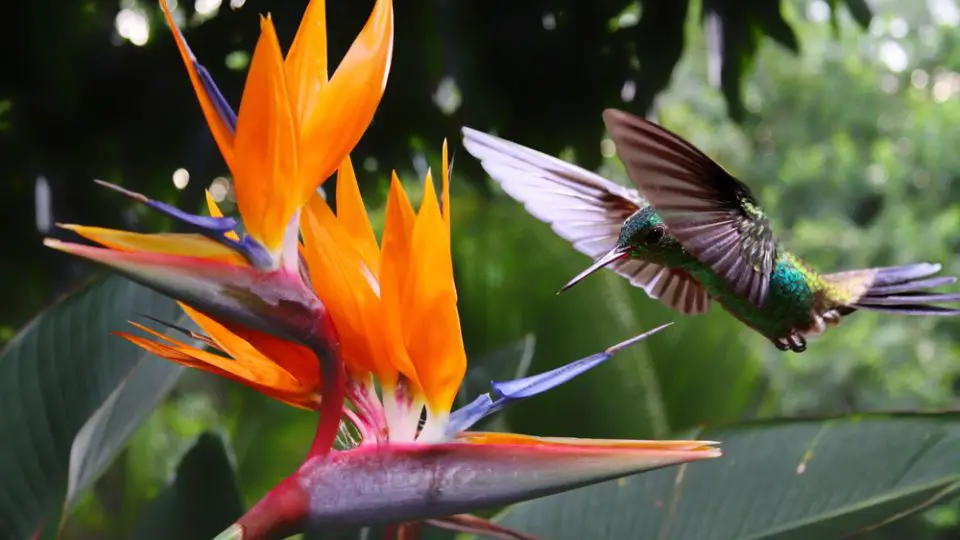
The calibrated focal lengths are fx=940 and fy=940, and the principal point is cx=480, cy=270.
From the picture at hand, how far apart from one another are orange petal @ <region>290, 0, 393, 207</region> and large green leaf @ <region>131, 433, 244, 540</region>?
0.99ft

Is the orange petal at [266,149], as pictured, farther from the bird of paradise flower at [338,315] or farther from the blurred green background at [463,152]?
the blurred green background at [463,152]

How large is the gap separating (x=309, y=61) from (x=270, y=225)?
54 mm

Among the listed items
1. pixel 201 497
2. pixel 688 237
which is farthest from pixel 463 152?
pixel 688 237

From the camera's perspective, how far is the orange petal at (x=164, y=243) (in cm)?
25

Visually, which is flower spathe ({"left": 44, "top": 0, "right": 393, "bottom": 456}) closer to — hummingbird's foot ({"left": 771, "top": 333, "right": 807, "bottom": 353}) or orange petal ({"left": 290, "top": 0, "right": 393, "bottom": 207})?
orange petal ({"left": 290, "top": 0, "right": 393, "bottom": 207})

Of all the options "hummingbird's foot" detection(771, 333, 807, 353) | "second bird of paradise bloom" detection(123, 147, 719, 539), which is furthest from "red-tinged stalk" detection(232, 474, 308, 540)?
"hummingbird's foot" detection(771, 333, 807, 353)

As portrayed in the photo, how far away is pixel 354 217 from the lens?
33 centimetres

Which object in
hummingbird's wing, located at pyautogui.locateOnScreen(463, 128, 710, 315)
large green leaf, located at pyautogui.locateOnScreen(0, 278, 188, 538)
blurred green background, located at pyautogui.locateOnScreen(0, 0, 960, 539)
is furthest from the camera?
blurred green background, located at pyautogui.locateOnScreen(0, 0, 960, 539)

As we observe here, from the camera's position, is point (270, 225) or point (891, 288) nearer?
point (270, 225)

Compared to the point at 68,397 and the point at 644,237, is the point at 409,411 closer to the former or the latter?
the point at 644,237

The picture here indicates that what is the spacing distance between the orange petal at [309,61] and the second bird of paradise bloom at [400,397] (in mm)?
38

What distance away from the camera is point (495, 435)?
0.28 meters

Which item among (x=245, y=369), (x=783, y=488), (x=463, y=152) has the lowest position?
(x=783, y=488)

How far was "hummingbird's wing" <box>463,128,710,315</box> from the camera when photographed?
13.8 inches
